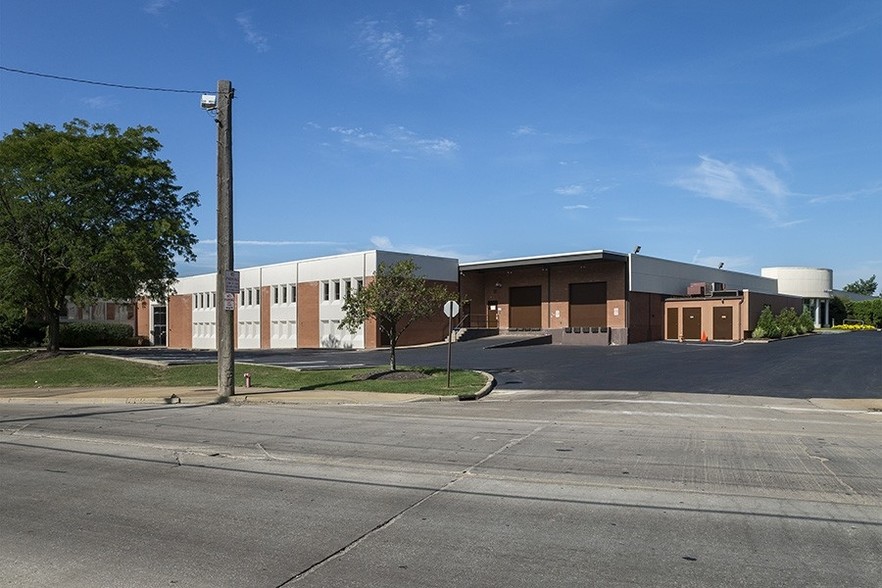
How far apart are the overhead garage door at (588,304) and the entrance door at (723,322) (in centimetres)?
803

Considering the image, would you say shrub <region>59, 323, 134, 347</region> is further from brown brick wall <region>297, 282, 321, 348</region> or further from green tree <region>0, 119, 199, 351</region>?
green tree <region>0, 119, 199, 351</region>

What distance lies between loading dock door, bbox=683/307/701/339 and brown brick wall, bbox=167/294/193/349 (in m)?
44.5

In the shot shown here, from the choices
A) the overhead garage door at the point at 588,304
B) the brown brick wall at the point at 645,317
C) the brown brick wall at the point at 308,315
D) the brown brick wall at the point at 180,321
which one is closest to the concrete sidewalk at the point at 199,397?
the brown brick wall at the point at 308,315

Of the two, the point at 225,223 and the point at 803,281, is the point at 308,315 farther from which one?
the point at 803,281

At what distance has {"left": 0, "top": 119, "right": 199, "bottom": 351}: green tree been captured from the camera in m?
29.6

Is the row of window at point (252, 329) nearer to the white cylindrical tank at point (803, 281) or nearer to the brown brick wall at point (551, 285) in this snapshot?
the brown brick wall at point (551, 285)

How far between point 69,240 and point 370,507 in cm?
2691

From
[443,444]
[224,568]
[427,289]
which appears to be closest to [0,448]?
[443,444]

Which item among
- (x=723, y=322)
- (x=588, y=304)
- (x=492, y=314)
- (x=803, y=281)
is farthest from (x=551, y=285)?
(x=803, y=281)

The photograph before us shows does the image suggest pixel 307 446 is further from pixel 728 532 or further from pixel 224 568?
pixel 728 532

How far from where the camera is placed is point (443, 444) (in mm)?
11336

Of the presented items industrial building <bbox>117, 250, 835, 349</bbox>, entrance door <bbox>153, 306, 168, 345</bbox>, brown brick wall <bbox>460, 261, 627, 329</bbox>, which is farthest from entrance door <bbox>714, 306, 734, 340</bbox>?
entrance door <bbox>153, 306, 168, 345</bbox>

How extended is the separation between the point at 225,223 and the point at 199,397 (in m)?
4.86

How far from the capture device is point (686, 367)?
2772cm
